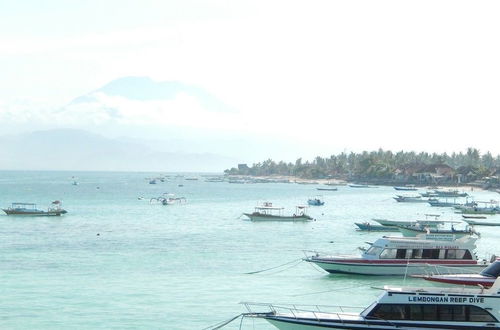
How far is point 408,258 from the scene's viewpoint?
51.3 meters

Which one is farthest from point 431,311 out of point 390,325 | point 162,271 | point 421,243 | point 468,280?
point 162,271

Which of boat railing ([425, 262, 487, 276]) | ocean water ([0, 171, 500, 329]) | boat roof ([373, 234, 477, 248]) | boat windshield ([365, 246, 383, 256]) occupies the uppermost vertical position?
boat roof ([373, 234, 477, 248])

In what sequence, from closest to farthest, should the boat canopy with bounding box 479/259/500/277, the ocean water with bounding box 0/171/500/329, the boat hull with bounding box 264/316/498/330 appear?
1. the boat hull with bounding box 264/316/498/330
2. the boat canopy with bounding box 479/259/500/277
3. the ocean water with bounding box 0/171/500/329

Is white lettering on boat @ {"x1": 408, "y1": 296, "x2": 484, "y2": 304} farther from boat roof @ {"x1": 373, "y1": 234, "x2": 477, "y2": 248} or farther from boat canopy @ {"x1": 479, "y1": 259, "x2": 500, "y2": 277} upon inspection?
boat roof @ {"x1": 373, "y1": 234, "x2": 477, "y2": 248}

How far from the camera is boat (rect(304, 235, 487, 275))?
51312 mm

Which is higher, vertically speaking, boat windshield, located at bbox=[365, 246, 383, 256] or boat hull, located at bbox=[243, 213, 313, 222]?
boat windshield, located at bbox=[365, 246, 383, 256]

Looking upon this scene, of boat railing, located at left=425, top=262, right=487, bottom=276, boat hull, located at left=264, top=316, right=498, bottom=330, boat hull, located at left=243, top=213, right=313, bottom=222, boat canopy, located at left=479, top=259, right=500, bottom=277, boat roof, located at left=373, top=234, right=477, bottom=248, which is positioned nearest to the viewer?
boat hull, located at left=264, top=316, right=498, bottom=330

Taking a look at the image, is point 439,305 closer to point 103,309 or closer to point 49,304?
point 103,309

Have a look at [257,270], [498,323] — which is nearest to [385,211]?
[257,270]

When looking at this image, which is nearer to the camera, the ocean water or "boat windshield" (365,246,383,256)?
the ocean water

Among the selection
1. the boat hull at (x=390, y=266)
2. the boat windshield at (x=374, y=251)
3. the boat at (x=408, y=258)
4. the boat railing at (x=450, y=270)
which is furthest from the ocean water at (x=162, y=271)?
the boat windshield at (x=374, y=251)

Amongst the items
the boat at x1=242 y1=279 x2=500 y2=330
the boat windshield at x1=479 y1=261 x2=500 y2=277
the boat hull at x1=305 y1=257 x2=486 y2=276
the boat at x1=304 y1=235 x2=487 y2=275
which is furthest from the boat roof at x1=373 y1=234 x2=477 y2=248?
the boat at x1=242 y1=279 x2=500 y2=330

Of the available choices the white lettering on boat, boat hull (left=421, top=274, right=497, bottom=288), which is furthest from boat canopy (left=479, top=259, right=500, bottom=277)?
the white lettering on boat

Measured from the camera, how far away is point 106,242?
257ft
